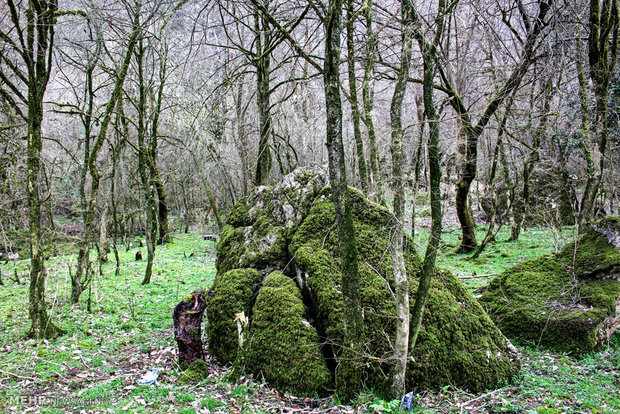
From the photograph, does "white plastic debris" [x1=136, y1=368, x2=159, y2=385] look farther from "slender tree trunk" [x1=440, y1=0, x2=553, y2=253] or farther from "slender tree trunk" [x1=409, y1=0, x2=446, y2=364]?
"slender tree trunk" [x1=440, y1=0, x2=553, y2=253]

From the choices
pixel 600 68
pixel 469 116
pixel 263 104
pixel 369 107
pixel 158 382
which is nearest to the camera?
pixel 158 382

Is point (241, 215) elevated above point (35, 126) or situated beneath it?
situated beneath

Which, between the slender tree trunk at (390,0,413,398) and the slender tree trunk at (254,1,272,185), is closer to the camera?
the slender tree trunk at (390,0,413,398)

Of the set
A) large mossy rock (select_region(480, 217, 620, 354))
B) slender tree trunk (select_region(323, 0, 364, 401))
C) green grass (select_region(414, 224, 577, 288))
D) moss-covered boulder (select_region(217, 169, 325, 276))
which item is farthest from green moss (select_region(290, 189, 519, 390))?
green grass (select_region(414, 224, 577, 288))

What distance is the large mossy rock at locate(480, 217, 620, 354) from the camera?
453 centimetres

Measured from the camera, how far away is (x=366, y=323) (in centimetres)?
406

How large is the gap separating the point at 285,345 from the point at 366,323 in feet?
3.20

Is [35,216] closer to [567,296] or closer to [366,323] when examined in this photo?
[366,323]

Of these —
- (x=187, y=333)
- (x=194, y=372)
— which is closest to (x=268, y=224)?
(x=187, y=333)

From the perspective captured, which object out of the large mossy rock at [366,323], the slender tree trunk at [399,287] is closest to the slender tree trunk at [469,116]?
the large mossy rock at [366,323]

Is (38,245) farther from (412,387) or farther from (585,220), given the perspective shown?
(585,220)

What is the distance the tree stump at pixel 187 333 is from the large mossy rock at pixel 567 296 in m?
4.32

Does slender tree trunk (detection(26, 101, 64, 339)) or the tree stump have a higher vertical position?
slender tree trunk (detection(26, 101, 64, 339))

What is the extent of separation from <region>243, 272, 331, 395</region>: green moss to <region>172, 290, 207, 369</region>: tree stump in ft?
2.27
